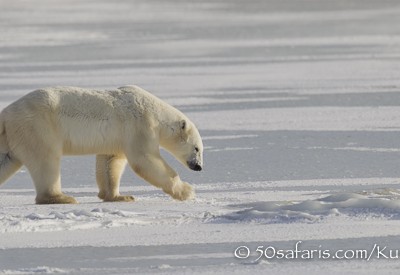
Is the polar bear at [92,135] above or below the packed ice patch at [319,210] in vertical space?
above

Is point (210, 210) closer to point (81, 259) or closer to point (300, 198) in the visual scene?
point (300, 198)

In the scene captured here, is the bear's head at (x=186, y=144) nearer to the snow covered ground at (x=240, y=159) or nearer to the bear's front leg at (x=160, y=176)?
the snow covered ground at (x=240, y=159)

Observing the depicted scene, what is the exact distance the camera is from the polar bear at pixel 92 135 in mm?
7004

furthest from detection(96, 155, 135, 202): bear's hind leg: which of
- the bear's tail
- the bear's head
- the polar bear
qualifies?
the bear's tail

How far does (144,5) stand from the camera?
105ft

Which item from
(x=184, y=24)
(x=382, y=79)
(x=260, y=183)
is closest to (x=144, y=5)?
(x=184, y=24)

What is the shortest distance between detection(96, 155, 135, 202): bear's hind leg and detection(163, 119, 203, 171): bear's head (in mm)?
333

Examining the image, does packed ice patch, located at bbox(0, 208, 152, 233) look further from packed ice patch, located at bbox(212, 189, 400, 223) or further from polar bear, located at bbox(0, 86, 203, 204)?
polar bear, located at bbox(0, 86, 203, 204)

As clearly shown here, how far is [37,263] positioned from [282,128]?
17.8 feet

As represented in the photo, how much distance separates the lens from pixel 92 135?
720 centimetres

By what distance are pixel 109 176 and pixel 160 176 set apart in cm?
39

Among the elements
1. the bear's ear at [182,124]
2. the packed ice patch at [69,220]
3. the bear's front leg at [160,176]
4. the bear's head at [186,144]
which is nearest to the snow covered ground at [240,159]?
the packed ice patch at [69,220]

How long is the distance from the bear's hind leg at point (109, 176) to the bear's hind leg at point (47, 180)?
35 centimetres

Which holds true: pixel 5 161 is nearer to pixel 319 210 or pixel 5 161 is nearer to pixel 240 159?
pixel 319 210
